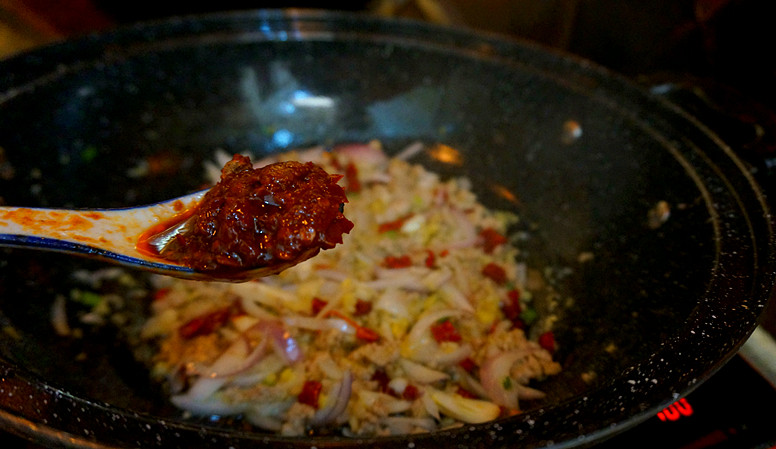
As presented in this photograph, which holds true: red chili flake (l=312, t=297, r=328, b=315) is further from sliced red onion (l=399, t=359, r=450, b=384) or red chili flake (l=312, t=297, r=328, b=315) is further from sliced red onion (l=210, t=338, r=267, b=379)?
sliced red onion (l=399, t=359, r=450, b=384)

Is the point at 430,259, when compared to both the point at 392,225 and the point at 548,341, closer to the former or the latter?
the point at 392,225

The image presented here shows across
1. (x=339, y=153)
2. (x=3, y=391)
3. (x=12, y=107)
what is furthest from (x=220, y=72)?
(x=3, y=391)

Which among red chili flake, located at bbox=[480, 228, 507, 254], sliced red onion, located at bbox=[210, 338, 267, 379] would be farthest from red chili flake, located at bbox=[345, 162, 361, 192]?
sliced red onion, located at bbox=[210, 338, 267, 379]

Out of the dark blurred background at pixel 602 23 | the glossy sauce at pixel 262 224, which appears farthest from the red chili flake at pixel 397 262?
the dark blurred background at pixel 602 23

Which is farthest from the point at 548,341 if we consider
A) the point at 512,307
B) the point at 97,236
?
the point at 97,236

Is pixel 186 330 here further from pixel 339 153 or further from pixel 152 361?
pixel 339 153

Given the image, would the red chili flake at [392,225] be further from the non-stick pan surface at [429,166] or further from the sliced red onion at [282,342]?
the sliced red onion at [282,342]

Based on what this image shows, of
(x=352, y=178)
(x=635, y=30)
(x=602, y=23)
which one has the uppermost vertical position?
(x=602, y=23)

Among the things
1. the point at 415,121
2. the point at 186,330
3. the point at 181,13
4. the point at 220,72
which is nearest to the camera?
the point at 186,330
